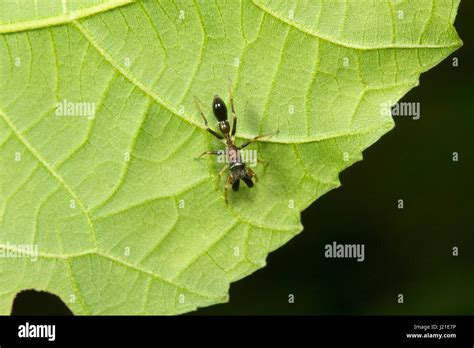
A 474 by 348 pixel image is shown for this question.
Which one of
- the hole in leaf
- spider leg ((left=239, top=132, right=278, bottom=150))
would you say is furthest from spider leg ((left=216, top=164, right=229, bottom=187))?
the hole in leaf

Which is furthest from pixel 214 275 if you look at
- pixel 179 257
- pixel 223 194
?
pixel 223 194

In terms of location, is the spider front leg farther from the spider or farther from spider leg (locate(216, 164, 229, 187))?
spider leg (locate(216, 164, 229, 187))

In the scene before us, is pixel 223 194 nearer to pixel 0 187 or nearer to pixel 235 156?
pixel 235 156

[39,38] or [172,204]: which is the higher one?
[39,38]

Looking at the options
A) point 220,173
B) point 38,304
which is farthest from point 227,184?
point 38,304

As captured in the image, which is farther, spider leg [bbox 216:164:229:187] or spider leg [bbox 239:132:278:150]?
spider leg [bbox 216:164:229:187]

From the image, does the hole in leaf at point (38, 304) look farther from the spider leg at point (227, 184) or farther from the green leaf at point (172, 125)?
the spider leg at point (227, 184)

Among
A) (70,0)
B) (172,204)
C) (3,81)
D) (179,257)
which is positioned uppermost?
(70,0)

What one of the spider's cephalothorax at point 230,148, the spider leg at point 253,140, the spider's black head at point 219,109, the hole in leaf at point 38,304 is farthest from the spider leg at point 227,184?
the hole in leaf at point 38,304
